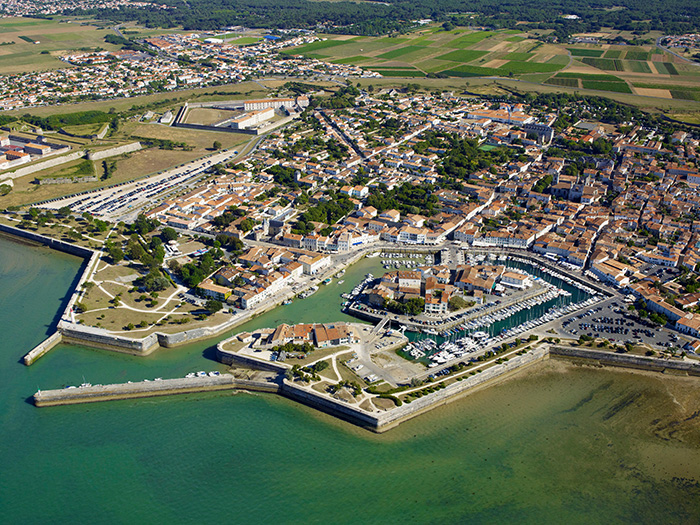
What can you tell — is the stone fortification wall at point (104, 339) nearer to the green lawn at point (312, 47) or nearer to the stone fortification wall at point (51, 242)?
the stone fortification wall at point (51, 242)

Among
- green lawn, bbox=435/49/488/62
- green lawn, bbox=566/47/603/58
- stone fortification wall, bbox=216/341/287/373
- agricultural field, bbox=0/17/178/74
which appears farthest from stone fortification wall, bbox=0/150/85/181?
green lawn, bbox=566/47/603/58

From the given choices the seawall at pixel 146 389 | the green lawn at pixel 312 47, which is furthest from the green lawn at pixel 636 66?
the seawall at pixel 146 389

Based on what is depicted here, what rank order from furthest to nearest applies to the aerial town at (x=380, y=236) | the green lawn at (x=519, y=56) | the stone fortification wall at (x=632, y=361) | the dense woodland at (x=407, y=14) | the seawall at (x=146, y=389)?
the dense woodland at (x=407, y=14) < the green lawn at (x=519, y=56) < the aerial town at (x=380, y=236) < the stone fortification wall at (x=632, y=361) < the seawall at (x=146, y=389)

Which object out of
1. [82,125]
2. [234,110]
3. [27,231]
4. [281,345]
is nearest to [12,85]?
[82,125]

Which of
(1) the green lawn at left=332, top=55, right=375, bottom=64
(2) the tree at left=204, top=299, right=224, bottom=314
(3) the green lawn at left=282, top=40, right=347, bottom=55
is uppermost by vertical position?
(3) the green lawn at left=282, top=40, right=347, bottom=55

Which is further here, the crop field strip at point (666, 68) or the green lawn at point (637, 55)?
the green lawn at point (637, 55)

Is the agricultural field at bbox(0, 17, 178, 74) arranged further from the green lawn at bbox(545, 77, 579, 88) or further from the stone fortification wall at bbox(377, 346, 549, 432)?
the stone fortification wall at bbox(377, 346, 549, 432)

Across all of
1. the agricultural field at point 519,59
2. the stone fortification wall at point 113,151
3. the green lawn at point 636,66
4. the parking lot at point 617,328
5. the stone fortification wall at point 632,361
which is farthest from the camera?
the green lawn at point 636,66
